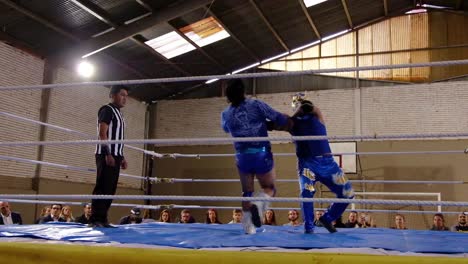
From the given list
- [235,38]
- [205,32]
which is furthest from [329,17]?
[205,32]

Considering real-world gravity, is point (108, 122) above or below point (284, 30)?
below

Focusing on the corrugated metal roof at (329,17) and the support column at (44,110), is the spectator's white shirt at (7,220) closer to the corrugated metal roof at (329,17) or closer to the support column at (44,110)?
the support column at (44,110)

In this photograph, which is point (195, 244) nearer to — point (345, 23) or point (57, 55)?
point (57, 55)

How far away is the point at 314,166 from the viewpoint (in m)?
4.25

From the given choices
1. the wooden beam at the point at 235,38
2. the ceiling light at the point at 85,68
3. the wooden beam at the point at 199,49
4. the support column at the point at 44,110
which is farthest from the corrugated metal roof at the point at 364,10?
the support column at the point at 44,110

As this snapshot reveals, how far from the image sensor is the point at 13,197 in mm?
3557

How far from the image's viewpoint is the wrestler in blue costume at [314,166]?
4230mm

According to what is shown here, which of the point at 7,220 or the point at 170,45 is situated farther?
the point at 170,45

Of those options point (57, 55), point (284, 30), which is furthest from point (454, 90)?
point (57, 55)

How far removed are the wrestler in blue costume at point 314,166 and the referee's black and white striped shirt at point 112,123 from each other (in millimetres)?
1572

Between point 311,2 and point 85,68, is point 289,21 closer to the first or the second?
point 311,2

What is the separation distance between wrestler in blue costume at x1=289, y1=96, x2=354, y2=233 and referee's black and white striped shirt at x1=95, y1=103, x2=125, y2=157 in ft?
5.16

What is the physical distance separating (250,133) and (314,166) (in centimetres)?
76

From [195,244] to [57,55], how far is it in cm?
937
